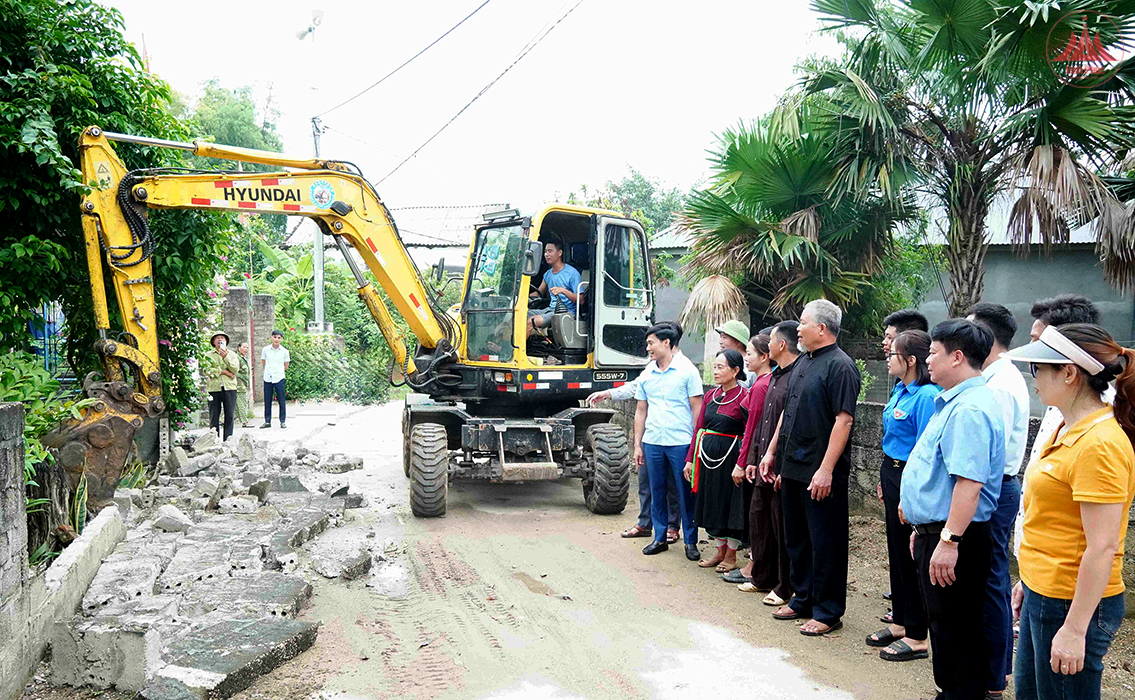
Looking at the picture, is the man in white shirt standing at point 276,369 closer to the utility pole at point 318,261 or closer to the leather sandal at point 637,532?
the utility pole at point 318,261

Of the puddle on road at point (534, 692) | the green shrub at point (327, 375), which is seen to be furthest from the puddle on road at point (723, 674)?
the green shrub at point (327, 375)

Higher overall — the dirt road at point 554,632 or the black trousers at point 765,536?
the black trousers at point 765,536

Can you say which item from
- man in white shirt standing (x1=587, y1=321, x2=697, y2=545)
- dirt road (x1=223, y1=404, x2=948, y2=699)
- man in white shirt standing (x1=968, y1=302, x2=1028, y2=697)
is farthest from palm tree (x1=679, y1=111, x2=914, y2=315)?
man in white shirt standing (x1=968, y1=302, x2=1028, y2=697)

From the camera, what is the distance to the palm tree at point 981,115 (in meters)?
6.34

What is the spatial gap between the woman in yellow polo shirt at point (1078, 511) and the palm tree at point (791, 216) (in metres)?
5.38

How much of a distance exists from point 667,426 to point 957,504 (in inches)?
125

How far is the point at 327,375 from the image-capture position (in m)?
20.1

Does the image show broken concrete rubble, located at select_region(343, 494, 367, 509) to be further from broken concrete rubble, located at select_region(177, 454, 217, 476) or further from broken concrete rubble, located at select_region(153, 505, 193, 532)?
broken concrete rubble, located at select_region(153, 505, 193, 532)

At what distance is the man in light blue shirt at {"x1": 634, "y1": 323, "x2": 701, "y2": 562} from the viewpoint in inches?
253

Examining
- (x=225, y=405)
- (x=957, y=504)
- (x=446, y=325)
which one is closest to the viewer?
(x=957, y=504)

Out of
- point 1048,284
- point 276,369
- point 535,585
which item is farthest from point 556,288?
point 1048,284

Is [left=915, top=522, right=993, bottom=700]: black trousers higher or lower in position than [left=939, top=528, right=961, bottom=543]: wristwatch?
lower

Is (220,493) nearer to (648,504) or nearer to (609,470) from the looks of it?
(609,470)

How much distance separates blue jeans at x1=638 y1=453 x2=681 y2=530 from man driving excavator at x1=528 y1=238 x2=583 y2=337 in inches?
83.2
